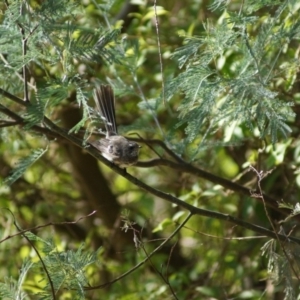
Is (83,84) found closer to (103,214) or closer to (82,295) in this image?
(82,295)

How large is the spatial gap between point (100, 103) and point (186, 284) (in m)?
1.75

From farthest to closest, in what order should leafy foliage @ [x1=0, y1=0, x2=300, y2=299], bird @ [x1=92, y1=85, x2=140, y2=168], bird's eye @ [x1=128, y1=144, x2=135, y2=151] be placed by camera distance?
1. bird's eye @ [x1=128, y1=144, x2=135, y2=151]
2. bird @ [x1=92, y1=85, x2=140, y2=168]
3. leafy foliage @ [x1=0, y1=0, x2=300, y2=299]

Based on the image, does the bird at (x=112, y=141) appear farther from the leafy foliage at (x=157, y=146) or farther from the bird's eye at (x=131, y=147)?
the leafy foliage at (x=157, y=146)

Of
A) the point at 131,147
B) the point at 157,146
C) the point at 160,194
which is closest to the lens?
the point at 160,194

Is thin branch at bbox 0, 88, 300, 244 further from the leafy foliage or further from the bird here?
the bird

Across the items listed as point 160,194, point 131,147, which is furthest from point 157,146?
point 160,194

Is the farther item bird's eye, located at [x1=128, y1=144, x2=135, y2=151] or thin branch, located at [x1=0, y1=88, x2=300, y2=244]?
bird's eye, located at [x1=128, y1=144, x2=135, y2=151]

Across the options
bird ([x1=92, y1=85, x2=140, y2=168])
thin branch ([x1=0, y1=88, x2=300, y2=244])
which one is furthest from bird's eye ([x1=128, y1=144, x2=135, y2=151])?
thin branch ([x1=0, y1=88, x2=300, y2=244])

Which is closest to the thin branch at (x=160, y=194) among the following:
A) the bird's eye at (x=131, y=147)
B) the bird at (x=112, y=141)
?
the bird at (x=112, y=141)

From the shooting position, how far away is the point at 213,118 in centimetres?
318

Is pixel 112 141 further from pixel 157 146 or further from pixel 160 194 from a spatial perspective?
pixel 160 194

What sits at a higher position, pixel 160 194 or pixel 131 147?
pixel 160 194

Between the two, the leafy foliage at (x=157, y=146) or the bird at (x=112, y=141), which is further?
the bird at (x=112, y=141)

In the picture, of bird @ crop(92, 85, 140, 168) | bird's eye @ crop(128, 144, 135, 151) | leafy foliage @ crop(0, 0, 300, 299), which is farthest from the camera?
bird's eye @ crop(128, 144, 135, 151)
